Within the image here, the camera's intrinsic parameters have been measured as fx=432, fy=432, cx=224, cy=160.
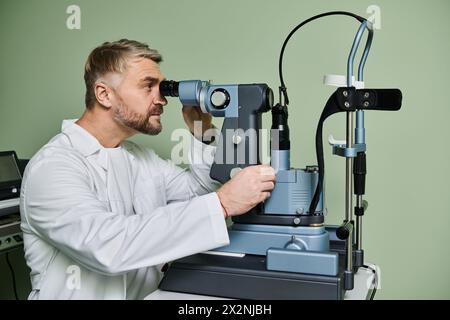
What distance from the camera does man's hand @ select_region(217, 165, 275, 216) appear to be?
3.46 ft

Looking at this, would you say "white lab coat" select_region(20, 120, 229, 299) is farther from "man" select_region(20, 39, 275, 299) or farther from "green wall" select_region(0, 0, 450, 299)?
"green wall" select_region(0, 0, 450, 299)

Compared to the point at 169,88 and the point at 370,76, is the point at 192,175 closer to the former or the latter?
the point at 169,88

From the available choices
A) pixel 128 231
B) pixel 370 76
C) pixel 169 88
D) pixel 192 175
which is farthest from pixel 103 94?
pixel 370 76

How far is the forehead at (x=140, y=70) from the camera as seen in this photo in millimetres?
1395

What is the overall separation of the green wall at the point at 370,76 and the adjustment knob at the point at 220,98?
0.58 m

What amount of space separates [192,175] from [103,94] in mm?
436

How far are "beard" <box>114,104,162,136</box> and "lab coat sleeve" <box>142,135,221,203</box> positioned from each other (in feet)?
0.61

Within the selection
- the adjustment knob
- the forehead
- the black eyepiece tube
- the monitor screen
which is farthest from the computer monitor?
the adjustment knob

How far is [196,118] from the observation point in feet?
5.00

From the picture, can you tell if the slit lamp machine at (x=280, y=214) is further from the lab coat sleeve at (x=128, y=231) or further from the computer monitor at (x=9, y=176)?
the computer monitor at (x=9, y=176)
